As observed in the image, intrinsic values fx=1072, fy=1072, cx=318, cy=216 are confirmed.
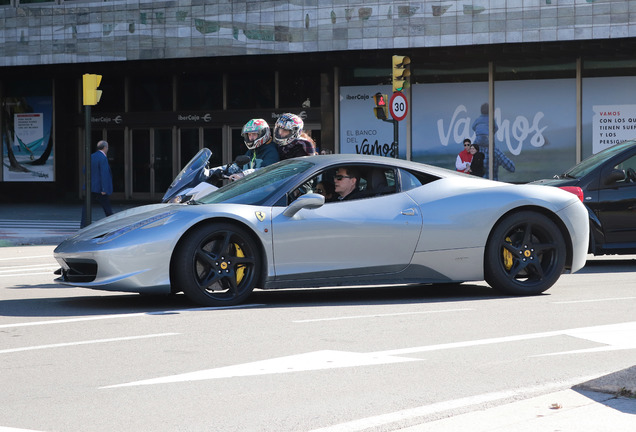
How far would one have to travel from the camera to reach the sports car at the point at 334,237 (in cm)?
833

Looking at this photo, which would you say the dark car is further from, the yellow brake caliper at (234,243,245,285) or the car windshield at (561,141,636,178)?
the yellow brake caliper at (234,243,245,285)

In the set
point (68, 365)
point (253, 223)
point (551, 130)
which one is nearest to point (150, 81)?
point (551, 130)

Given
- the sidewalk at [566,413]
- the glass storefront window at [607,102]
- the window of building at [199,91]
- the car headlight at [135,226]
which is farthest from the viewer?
the window of building at [199,91]

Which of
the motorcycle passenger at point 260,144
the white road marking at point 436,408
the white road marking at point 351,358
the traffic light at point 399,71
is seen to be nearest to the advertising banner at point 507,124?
the traffic light at point 399,71

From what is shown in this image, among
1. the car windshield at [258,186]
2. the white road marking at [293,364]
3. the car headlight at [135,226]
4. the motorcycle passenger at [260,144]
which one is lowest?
the white road marking at [293,364]

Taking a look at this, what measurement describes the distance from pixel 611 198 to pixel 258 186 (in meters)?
5.02

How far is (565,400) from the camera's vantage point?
499 centimetres

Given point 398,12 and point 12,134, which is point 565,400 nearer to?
point 398,12

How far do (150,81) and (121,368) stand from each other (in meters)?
28.7

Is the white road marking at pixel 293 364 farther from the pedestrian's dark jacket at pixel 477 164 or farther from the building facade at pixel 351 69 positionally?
the building facade at pixel 351 69

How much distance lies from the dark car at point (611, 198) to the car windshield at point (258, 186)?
4.30 metres

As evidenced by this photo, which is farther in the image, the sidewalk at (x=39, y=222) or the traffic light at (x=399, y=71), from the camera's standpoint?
the traffic light at (x=399, y=71)

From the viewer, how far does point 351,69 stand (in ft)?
101

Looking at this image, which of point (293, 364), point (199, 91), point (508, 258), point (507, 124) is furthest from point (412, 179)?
point (199, 91)
